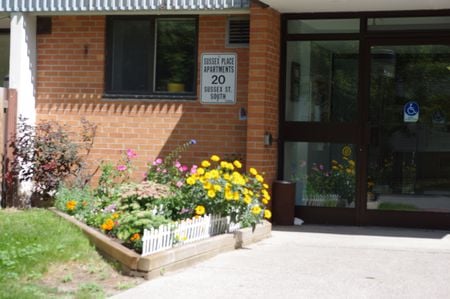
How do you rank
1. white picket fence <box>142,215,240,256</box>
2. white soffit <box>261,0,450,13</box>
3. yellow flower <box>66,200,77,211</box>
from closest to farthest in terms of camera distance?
white picket fence <box>142,215,240,256</box>, yellow flower <box>66,200,77,211</box>, white soffit <box>261,0,450,13</box>

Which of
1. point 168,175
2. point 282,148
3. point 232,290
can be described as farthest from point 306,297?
point 282,148

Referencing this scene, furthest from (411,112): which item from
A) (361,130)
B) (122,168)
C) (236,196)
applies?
(122,168)

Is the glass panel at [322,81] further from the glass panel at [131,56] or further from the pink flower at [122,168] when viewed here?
the pink flower at [122,168]

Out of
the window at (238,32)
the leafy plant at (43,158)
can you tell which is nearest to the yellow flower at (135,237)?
the leafy plant at (43,158)

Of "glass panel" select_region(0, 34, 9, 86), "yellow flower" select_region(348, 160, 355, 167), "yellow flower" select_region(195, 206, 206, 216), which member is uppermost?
"glass panel" select_region(0, 34, 9, 86)

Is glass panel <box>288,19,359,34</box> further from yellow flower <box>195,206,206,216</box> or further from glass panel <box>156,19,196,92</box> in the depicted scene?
yellow flower <box>195,206,206,216</box>

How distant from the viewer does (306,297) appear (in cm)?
687

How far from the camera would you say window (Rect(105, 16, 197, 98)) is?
12.0m

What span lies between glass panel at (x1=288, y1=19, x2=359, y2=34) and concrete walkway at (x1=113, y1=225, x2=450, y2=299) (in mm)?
3149

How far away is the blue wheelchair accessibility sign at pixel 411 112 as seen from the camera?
1131 centimetres

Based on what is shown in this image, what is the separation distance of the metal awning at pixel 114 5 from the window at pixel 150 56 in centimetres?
47

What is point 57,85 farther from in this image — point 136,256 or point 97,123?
point 136,256

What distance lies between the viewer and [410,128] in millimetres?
11328

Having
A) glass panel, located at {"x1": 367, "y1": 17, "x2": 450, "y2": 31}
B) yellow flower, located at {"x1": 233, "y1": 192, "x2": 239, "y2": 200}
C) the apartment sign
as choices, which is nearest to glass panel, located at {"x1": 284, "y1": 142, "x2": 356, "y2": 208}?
the apartment sign
